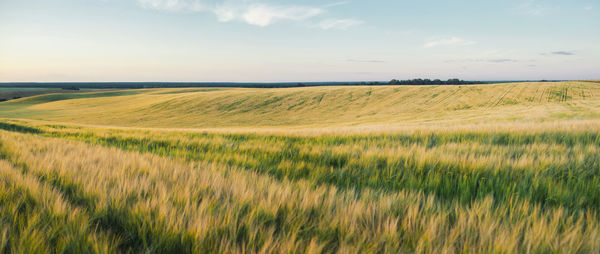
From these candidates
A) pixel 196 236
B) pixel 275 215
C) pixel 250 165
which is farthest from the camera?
pixel 250 165

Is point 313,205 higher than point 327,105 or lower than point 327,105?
higher

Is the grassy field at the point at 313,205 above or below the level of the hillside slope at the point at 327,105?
above

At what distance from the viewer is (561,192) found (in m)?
1.46

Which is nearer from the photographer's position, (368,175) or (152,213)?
(152,213)

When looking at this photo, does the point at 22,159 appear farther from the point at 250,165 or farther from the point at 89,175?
the point at 250,165

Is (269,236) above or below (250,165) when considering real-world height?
above

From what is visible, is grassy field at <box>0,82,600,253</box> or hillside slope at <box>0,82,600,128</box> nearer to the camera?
grassy field at <box>0,82,600,253</box>

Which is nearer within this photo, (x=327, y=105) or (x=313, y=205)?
(x=313, y=205)

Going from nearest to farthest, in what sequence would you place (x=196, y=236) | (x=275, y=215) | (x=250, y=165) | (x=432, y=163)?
(x=196, y=236), (x=275, y=215), (x=432, y=163), (x=250, y=165)

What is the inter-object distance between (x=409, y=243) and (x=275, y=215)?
51 cm

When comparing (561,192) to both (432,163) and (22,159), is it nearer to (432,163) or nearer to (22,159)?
(432,163)

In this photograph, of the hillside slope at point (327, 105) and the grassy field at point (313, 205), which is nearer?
the grassy field at point (313, 205)

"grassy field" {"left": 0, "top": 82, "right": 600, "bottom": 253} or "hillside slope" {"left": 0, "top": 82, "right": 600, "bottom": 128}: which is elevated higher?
"grassy field" {"left": 0, "top": 82, "right": 600, "bottom": 253}

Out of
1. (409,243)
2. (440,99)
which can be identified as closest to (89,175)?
(409,243)
